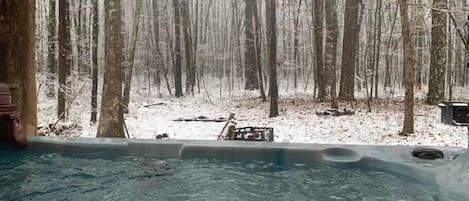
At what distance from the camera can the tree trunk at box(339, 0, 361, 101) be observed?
987 centimetres

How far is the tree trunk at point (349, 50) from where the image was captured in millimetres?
9870

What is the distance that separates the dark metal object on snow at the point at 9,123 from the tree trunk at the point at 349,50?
284 inches

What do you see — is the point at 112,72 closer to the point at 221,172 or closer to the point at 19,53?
the point at 19,53

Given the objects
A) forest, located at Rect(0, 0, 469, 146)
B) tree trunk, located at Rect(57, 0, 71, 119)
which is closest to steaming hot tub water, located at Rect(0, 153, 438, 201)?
forest, located at Rect(0, 0, 469, 146)

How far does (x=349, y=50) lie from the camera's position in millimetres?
9891

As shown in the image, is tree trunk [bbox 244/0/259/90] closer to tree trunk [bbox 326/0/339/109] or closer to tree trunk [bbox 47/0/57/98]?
tree trunk [bbox 326/0/339/109]

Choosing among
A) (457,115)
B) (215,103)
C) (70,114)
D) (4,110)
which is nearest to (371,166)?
(457,115)

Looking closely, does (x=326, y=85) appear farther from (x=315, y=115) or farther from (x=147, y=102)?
(x=147, y=102)

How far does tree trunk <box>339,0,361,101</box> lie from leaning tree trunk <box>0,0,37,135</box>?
6828 millimetres

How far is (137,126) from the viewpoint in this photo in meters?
8.70

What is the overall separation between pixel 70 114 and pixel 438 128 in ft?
23.7

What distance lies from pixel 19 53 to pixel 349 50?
711 centimetres

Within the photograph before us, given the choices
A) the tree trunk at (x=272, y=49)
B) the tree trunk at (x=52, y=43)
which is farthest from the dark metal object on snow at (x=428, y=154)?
the tree trunk at (x=52, y=43)

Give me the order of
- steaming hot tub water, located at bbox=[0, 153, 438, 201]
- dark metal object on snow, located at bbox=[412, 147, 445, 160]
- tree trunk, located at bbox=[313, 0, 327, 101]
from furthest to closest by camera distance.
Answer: tree trunk, located at bbox=[313, 0, 327, 101]
dark metal object on snow, located at bbox=[412, 147, 445, 160]
steaming hot tub water, located at bbox=[0, 153, 438, 201]
